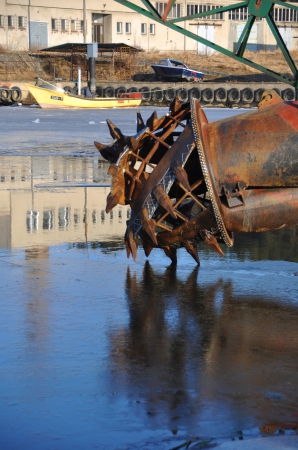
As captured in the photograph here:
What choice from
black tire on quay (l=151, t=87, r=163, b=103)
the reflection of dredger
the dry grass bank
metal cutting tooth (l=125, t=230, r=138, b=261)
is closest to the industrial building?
the dry grass bank

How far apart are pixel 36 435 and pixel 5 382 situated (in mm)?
687

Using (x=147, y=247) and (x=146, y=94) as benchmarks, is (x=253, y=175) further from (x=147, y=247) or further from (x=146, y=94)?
(x=146, y=94)

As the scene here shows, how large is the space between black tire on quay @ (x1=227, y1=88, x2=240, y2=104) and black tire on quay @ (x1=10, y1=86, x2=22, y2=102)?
42.5 feet

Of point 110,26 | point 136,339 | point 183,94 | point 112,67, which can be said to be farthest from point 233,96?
point 136,339

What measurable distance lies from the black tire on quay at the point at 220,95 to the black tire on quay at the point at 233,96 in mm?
253

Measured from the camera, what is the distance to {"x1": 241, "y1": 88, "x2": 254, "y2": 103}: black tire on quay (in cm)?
5125

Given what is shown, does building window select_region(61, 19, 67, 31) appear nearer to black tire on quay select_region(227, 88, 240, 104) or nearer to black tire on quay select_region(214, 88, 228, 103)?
black tire on quay select_region(214, 88, 228, 103)

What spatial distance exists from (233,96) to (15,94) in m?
13.5

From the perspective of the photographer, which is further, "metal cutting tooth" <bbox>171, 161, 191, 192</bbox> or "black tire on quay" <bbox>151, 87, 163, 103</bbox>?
"black tire on quay" <bbox>151, 87, 163, 103</bbox>

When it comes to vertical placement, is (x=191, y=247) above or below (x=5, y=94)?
below

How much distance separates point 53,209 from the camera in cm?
980

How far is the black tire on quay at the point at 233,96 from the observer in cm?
5161

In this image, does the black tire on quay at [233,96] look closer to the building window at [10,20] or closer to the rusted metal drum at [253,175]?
the building window at [10,20]

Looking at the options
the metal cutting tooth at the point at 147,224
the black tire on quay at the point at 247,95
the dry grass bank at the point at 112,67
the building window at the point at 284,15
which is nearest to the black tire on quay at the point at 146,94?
the black tire on quay at the point at 247,95
